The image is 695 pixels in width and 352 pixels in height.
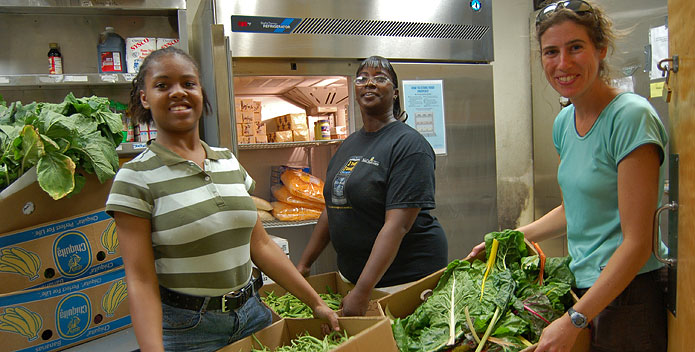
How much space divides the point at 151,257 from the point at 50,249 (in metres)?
0.95

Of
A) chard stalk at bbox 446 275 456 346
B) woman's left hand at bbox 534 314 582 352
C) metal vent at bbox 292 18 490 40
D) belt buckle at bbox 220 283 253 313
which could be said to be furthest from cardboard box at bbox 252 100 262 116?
woman's left hand at bbox 534 314 582 352

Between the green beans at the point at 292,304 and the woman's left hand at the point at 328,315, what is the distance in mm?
→ 324

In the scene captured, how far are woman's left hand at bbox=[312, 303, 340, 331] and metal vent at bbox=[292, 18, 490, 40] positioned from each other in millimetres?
1840

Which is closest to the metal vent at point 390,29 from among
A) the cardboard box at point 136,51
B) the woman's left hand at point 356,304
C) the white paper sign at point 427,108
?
the white paper sign at point 427,108

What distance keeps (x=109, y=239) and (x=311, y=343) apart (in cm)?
124

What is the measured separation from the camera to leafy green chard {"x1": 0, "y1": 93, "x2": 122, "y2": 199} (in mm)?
1892

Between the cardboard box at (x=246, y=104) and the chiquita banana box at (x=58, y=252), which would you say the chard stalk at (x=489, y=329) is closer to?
the chiquita banana box at (x=58, y=252)

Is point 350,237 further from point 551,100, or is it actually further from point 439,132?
point 551,100

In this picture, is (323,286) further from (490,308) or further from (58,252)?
(58,252)

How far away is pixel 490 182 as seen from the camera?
3.54m

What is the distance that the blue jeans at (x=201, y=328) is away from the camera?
4.64 ft

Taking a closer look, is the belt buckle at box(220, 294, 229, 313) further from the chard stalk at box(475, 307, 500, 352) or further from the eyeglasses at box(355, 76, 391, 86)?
the eyeglasses at box(355, 76, 391, 86)

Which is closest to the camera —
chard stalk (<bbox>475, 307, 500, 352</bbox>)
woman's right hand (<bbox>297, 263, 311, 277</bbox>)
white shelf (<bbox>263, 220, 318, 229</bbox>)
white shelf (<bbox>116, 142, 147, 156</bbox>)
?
chard stalk (<bbox>475, 307, 500, 352</bbox>)

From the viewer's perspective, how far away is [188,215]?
138cm
